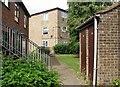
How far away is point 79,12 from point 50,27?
18.3 meters

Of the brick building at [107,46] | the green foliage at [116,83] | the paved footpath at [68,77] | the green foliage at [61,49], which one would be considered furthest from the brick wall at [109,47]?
the green foliage at [61,49]

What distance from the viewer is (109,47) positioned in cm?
1112

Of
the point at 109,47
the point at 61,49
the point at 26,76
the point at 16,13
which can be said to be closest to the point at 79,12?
the point at 16,13

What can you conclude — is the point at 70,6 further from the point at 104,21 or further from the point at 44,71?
the point at 44,71

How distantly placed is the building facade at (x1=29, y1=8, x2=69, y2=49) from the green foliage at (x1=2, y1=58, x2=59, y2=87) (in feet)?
130

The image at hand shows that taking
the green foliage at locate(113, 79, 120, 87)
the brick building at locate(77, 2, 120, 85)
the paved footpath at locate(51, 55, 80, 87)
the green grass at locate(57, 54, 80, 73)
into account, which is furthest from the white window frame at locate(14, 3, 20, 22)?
the green foliage at locate(113, 79, 120, 87)

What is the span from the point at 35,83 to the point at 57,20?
41.0m

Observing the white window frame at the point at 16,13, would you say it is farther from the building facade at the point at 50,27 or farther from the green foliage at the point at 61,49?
the building facade at the point at 50,27

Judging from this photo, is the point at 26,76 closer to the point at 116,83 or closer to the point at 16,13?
the point at 116,83

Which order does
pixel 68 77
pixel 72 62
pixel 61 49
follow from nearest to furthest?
pixel 68 77, pixel 72 62, pixel 61 49

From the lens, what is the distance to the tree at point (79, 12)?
2891 cm

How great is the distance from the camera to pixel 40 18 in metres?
50.9

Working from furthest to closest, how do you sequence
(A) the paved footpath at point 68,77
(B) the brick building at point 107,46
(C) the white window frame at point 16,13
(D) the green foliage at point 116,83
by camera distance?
(C) the white window frame at point 16,13, (A) the paved footpath at point 68,77, (B) the brick building at point 107,46, (D) the green foliage at point 116,83

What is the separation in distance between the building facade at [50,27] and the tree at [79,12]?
1469 cm
